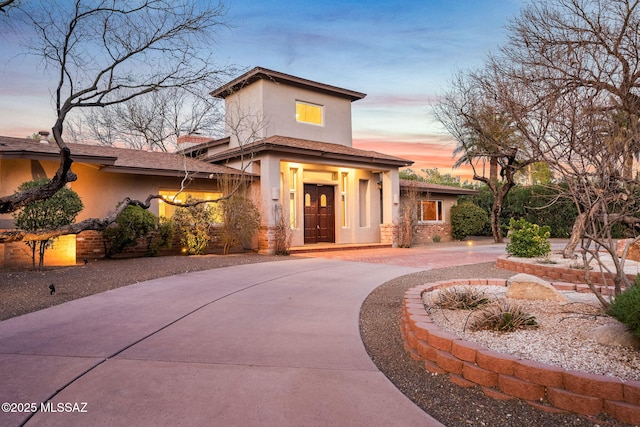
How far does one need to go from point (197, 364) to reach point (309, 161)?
496 inches

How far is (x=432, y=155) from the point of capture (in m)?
28.3

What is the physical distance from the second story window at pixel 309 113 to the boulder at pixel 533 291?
13.8m

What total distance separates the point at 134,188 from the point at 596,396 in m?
14.3

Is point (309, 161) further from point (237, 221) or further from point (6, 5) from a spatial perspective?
point (6, 5)

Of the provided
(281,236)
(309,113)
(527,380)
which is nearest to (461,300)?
(527,380)

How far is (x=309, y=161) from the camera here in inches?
625

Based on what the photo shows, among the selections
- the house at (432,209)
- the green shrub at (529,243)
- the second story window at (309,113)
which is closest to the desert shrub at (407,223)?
the house at (432,209)

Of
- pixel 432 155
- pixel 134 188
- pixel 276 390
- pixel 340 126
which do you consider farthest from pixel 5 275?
pixel 432 155

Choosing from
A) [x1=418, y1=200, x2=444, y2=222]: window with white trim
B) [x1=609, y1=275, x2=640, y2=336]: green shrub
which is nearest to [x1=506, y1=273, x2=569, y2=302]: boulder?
[x1=609, y1=275, x2=640, y2=336]: green shrub

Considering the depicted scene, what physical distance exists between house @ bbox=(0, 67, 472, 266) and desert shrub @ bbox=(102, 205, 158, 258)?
611 millimetres

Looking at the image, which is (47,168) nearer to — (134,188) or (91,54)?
(134,188)

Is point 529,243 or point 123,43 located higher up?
point 123,43

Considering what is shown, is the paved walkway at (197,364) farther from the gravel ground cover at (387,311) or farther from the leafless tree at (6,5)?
the leafless tree at (6,5)

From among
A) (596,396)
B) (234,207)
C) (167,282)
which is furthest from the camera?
(234,207)
